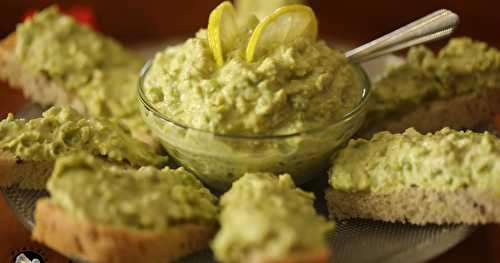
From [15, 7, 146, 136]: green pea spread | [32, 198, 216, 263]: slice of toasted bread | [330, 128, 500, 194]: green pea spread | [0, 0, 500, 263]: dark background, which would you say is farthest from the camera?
[0, 0, 500, 263]: dark background

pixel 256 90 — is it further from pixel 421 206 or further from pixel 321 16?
pixel 321 16

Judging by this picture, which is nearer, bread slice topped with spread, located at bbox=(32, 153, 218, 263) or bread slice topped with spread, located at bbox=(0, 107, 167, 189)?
bread slice topped with spread, located at bbox=(32, 153, 218, 263)

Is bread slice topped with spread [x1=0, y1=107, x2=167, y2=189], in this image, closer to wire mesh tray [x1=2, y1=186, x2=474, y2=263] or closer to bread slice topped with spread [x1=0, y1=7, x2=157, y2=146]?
wire mesh tray [x1=2, y1=186, x2=474, y2=263]

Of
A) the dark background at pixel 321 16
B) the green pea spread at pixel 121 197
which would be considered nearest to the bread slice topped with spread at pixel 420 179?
the green pea spread at pixel 121 197

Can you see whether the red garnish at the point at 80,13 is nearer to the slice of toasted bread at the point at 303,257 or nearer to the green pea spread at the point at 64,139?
the green pea spread at the point at 64,139

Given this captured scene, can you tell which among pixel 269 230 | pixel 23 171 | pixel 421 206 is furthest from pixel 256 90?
pixel 23 171

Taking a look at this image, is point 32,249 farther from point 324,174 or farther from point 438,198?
point 438,198

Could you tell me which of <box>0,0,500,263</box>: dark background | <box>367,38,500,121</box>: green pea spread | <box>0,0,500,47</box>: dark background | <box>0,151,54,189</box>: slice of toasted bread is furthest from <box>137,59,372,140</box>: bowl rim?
<box>0,0,500,47</box>: dark background
